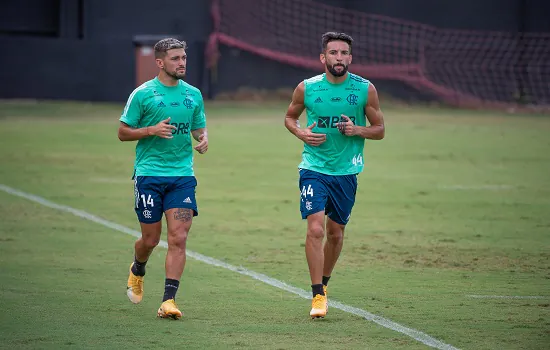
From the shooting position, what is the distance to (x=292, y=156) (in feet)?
75.9

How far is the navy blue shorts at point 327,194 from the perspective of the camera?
9.33m

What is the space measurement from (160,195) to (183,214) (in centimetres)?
26

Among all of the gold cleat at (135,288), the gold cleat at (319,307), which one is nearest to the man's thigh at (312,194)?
the gold cleat at (319,307)

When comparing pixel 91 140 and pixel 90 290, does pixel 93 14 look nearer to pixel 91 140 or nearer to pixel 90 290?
pixel 91 140

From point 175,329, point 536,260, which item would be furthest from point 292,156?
point 175,329

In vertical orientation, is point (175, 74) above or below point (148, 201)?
above

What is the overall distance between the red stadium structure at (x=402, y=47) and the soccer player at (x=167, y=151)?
28.8 meters

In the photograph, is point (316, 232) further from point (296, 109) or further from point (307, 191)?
point (296, 109)

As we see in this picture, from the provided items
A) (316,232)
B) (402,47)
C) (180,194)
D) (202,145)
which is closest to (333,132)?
(316,232)

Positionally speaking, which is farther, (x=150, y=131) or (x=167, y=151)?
(x=167, y=151)

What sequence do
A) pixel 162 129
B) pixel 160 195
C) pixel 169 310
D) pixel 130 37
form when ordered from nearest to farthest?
pixel 169 310, pixel 162 129, pixel 160 195, pixel 130 37

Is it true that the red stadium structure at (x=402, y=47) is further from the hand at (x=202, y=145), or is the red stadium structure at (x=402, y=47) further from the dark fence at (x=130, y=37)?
the hand at (x=202, y=145)

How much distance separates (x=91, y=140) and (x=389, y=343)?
18.0 meters

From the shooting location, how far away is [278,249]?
12914 millimetres
